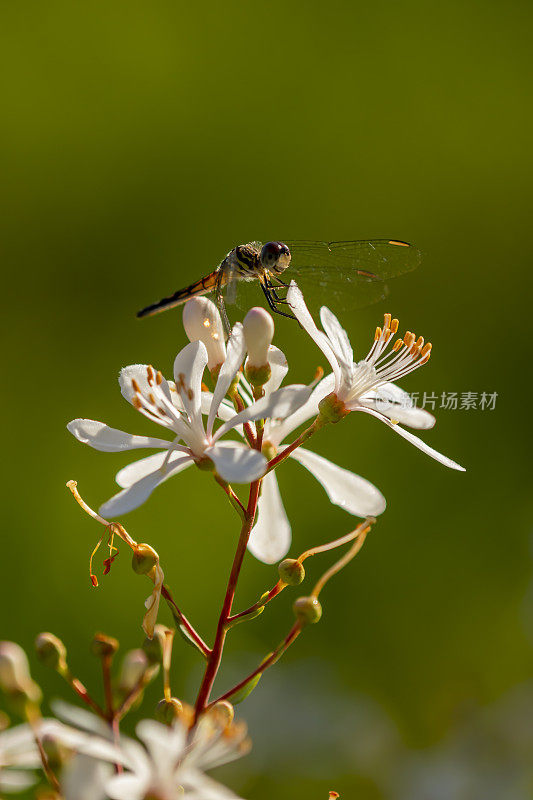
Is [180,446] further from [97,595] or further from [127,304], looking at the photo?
[127,304]

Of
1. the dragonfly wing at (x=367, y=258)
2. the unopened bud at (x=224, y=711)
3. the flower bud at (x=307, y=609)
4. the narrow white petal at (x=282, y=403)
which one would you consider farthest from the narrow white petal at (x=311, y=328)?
the unopened bud at (x=224, y=711)

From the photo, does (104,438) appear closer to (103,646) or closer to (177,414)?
(177,414)

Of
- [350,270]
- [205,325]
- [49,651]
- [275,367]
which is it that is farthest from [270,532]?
[350,270]

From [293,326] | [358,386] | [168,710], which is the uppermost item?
[358,386]

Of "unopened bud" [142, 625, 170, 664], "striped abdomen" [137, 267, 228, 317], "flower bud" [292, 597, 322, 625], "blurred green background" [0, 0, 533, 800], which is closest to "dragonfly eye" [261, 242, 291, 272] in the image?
"striped abdomen" [137, 267, 228, 317]

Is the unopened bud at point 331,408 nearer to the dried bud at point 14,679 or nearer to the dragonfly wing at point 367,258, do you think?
the dragonfly wing at point 367,258

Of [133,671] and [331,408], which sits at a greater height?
[331,408]
